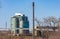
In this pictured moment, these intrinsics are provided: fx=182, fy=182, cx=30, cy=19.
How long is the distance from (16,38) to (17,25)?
8.00 metres

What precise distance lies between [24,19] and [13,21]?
1658 millimetres

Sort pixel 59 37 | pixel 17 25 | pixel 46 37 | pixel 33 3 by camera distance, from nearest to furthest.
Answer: pixel 33 3 < pixel 59 37 < pixel 46 37 < pixel 17 25

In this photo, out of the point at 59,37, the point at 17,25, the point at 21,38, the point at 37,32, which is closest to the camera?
the point at 59,37

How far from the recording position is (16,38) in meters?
16.2

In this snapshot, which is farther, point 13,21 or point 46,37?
point 13,21

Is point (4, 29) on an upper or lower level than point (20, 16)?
lower

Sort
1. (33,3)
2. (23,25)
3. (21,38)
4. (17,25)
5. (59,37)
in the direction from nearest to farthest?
1. (33,3)
2. (59,37)
3. (21,38)
4. (23,25)
5. (17,25)

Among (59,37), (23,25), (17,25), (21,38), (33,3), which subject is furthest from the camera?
(17,25)

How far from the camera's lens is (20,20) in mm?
22953

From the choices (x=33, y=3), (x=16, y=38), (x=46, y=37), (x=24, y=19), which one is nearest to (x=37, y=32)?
(x=16, y=38)

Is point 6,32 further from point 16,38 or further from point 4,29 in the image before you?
point 16,38

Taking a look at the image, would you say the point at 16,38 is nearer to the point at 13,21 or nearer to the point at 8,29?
the point at 8,29

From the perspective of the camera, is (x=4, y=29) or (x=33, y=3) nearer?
(x=33, y=3)

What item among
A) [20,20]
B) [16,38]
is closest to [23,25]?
[20,20]
